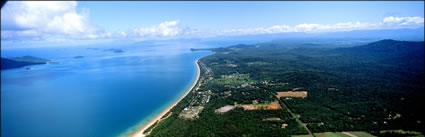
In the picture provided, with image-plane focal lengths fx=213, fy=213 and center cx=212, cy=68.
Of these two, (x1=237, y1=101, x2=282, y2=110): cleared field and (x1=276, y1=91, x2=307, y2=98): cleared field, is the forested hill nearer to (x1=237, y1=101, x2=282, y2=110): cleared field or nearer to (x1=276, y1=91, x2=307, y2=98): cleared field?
(x1=276, y1=91, x2=307, y2=98): cleared field

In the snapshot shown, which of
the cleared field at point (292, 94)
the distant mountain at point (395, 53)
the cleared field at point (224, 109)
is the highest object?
the distant mountain at point (395, 53)

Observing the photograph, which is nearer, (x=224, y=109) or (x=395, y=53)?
(x=224, y=109)

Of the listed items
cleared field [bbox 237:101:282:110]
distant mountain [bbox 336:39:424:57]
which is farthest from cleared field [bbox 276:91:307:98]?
distant mountain [bbox 336:39:424:57]

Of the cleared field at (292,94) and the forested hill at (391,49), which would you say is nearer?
the cleared field at (292,94)

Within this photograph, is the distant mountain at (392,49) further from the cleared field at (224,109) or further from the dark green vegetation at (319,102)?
the cleared field at (224,109)

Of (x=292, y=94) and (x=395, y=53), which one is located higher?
(x=395, y=53)

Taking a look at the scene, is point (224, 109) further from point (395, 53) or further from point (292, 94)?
point (395, 53)

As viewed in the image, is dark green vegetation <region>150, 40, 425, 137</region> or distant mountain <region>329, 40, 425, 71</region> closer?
dark green vegetation <region>150, 40, 425, 137</region>

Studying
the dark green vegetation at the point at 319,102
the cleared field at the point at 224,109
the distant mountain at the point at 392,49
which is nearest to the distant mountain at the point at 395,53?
the distant mountain at the point at 392,49

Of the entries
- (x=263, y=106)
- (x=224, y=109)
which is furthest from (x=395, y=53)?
(x=224, y=109)

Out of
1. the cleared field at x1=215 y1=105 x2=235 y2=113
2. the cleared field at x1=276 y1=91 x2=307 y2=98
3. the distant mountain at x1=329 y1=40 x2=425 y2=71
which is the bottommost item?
the cleared field at x1=215 y1=105 x2=235 y2=113

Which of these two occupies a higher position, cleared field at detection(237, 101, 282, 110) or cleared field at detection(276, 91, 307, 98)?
cleared field at detection(276, 91, 307, 98)
